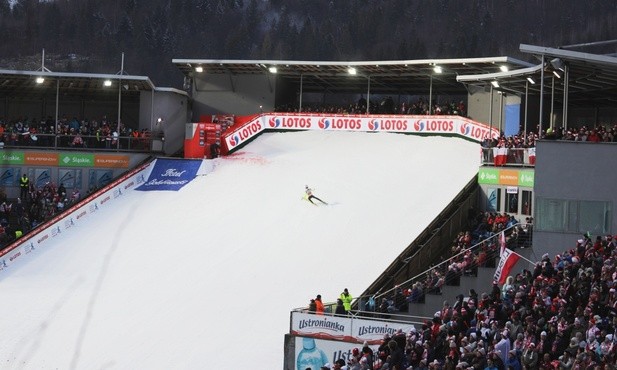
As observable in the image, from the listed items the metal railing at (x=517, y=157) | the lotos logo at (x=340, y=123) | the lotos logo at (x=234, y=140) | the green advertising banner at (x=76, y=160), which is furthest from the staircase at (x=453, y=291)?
the green advertising banner at (x=76, y=160)

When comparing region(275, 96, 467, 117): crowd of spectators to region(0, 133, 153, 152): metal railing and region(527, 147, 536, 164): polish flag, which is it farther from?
region(527, 147, 536, 164): polish flag

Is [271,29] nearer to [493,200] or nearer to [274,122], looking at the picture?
[274,122]

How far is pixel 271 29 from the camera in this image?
109 meters

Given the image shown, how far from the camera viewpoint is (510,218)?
32.4 metres

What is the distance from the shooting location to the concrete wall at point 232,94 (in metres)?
52.2

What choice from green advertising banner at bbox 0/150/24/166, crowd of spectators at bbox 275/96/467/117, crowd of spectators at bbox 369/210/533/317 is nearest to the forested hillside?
crowd of spectators at bbox 275/96/467/117

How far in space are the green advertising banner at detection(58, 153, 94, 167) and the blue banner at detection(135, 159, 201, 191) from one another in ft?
12.4

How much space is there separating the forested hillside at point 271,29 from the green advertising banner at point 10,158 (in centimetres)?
4883

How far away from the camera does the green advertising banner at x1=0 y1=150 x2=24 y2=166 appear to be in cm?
4547

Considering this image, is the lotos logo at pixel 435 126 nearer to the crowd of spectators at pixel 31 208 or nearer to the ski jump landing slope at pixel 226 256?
the ski jump landing slope at pixel 226 256

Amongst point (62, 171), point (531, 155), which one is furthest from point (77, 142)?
point (531, 155)

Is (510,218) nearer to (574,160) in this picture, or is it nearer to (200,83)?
(574,160)

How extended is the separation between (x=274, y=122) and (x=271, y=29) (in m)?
62.9

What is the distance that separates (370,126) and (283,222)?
10.9 metres
